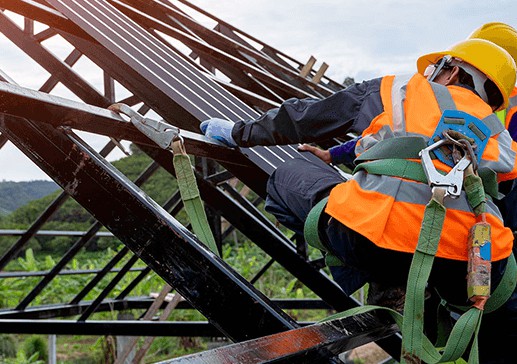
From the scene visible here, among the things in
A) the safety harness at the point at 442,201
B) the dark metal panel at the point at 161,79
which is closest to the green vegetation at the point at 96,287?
the dark metal panel at the point at 161,79

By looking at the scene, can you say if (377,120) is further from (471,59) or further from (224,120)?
(224,120)

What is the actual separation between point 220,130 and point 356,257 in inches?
30.2

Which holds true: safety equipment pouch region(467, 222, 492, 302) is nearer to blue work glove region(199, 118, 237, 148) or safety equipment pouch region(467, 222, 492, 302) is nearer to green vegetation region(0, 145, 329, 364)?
blue work glove region(199, 118, 237, 148)

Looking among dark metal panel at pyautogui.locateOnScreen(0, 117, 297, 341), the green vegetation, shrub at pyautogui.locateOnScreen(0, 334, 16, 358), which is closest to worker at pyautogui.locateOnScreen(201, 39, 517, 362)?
dark metal panel at pyautogui.locateOnScreen(0, 117, 297, 341)

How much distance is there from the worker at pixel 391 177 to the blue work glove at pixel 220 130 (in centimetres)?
6

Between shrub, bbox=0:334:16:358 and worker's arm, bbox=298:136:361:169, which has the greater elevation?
worker's arm, bbox=298:136:361:169

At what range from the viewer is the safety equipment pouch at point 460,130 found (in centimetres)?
172

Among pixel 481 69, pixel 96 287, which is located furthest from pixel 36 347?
pixel 481 69

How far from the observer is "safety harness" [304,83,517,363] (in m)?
1.64

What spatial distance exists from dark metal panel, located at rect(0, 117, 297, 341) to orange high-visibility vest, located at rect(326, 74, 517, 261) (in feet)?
1.11

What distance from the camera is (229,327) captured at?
5.36 feet

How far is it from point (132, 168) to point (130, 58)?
1922 centimetres

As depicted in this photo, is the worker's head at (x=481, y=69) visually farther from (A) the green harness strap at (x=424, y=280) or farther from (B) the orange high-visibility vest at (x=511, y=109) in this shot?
(A) the green harness strap at (x=424, y=280)

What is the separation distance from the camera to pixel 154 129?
6.59ft
